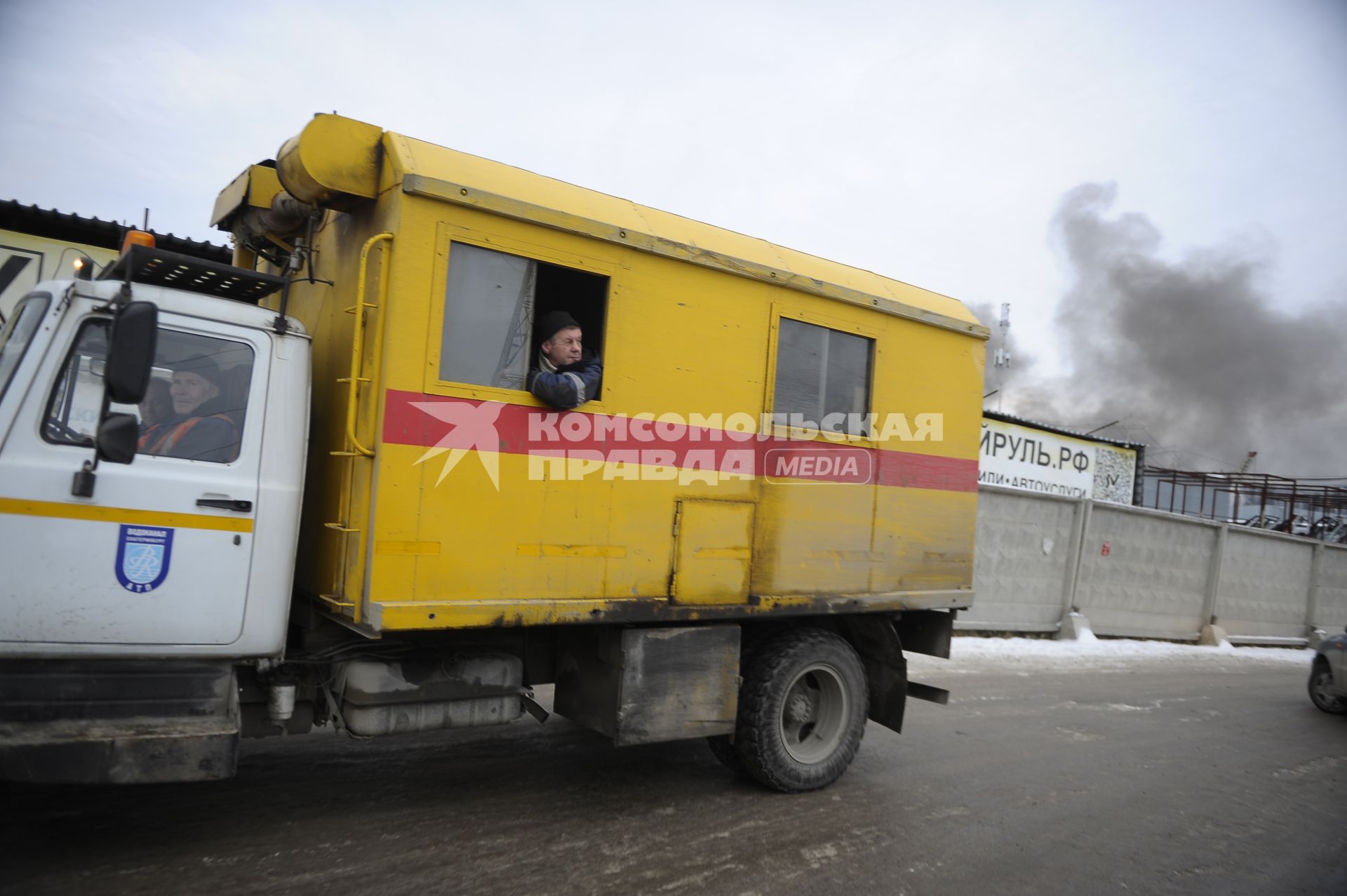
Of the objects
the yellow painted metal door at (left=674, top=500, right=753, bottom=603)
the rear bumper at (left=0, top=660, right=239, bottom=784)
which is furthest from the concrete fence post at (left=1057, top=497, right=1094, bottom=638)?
the rear bumper at (left=0, top=660, right=239, bottom=784)

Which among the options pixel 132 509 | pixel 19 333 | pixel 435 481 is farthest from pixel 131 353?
pixel 435 481

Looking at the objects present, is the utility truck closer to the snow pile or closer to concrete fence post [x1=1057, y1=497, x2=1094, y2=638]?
the snow pile

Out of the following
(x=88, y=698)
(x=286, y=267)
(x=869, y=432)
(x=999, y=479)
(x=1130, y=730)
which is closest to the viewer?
(x=88, y=698)

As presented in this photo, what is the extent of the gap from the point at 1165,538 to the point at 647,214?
46.5 feet

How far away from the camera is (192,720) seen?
11.6 feet

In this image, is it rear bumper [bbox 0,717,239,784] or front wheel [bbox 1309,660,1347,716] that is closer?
rear bumper [bbox 0,717,239,784]

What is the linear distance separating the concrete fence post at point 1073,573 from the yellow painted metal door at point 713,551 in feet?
34.6

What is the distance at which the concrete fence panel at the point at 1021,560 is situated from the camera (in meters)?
12.5

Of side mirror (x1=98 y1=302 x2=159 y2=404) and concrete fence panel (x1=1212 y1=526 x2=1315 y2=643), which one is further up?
side mirror (x1=98 y1=302 x2=159 y2=404)

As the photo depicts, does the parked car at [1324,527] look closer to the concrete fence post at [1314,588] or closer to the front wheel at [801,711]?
the concrete fence post at [1314,588]

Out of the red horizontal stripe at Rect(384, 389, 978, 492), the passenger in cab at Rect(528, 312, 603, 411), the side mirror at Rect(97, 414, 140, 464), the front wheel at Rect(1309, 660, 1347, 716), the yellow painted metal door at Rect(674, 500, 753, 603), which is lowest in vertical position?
the front wheel at Rect(1309, 660, 1347, 716)

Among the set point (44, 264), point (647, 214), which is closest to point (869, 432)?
point (647, 214)

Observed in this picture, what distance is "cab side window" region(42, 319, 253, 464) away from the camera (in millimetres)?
3408

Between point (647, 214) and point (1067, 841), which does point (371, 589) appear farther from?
point (1067, 841)
